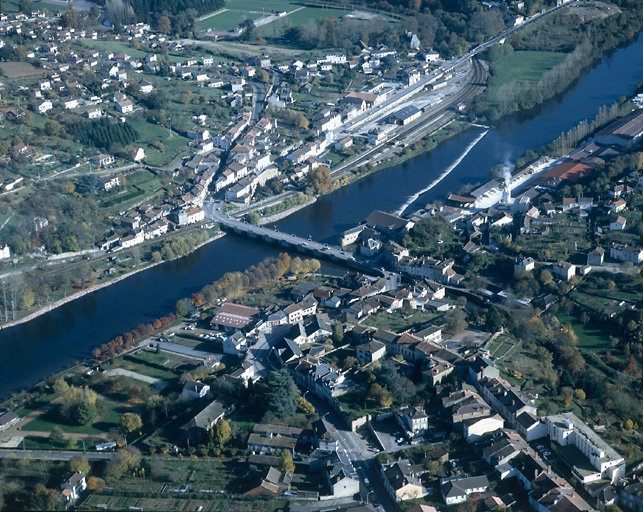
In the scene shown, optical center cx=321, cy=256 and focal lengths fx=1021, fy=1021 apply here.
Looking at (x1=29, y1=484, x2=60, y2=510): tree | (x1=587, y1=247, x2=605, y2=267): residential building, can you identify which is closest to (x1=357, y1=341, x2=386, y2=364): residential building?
(x1=587, y1=247, x2=605, y2=267): residential building

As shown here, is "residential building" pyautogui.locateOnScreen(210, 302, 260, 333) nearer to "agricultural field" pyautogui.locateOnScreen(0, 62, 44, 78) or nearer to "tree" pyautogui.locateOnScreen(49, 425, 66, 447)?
"tree" pyautogui.locateOnScreen(49, 425, 66, 447)

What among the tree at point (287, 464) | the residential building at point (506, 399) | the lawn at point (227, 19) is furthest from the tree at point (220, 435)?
the lawn at point (227, 19)

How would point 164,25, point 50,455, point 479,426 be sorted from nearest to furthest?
→ 1. point 479,426
2. point 50,455
3. point 164,25

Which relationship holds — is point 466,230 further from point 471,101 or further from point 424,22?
point 424,22

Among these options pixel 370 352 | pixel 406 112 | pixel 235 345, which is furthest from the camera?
pixel 406 112

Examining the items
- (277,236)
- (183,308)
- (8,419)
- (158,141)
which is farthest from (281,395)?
(158,141)

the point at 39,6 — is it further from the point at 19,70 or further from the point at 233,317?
the point at 233,317

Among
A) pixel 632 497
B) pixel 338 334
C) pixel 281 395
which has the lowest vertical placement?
pixel 632 497
